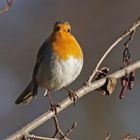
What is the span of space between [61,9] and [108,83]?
6592mm

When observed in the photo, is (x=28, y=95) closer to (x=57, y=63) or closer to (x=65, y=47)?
(x=57, y=63)

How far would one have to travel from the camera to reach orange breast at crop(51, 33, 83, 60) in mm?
5520

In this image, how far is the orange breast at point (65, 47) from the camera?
18.1 feet

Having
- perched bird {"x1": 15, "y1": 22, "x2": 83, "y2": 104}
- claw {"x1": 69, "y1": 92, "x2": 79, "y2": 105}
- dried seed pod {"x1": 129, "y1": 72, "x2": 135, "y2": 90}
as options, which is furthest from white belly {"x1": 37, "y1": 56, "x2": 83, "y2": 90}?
dried seed pod {"x1": 129, "y1": 72, "x2": 135, "y2": 90}

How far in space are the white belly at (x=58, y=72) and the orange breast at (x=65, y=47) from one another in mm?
36

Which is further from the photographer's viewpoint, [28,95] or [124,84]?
[28,95]

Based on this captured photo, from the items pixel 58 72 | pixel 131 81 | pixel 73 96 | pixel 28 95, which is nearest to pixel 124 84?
pixel 131 81

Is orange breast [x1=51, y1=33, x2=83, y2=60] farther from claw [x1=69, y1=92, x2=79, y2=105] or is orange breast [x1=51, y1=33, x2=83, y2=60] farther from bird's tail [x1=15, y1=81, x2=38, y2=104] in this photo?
claw [x1=69, y1=92, x2=79, y2=105]

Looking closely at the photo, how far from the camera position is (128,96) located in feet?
34.6

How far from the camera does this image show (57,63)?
5.52 m

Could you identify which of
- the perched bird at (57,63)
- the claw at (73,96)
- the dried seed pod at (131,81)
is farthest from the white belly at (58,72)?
the dried seed pod at (131,81)

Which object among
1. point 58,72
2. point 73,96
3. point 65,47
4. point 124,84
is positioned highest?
point 65,47

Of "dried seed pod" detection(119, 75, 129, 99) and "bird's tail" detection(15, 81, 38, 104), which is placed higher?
"bird's tail" detection(15, 81, 38, 104)

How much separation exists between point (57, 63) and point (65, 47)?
0.42 ft
